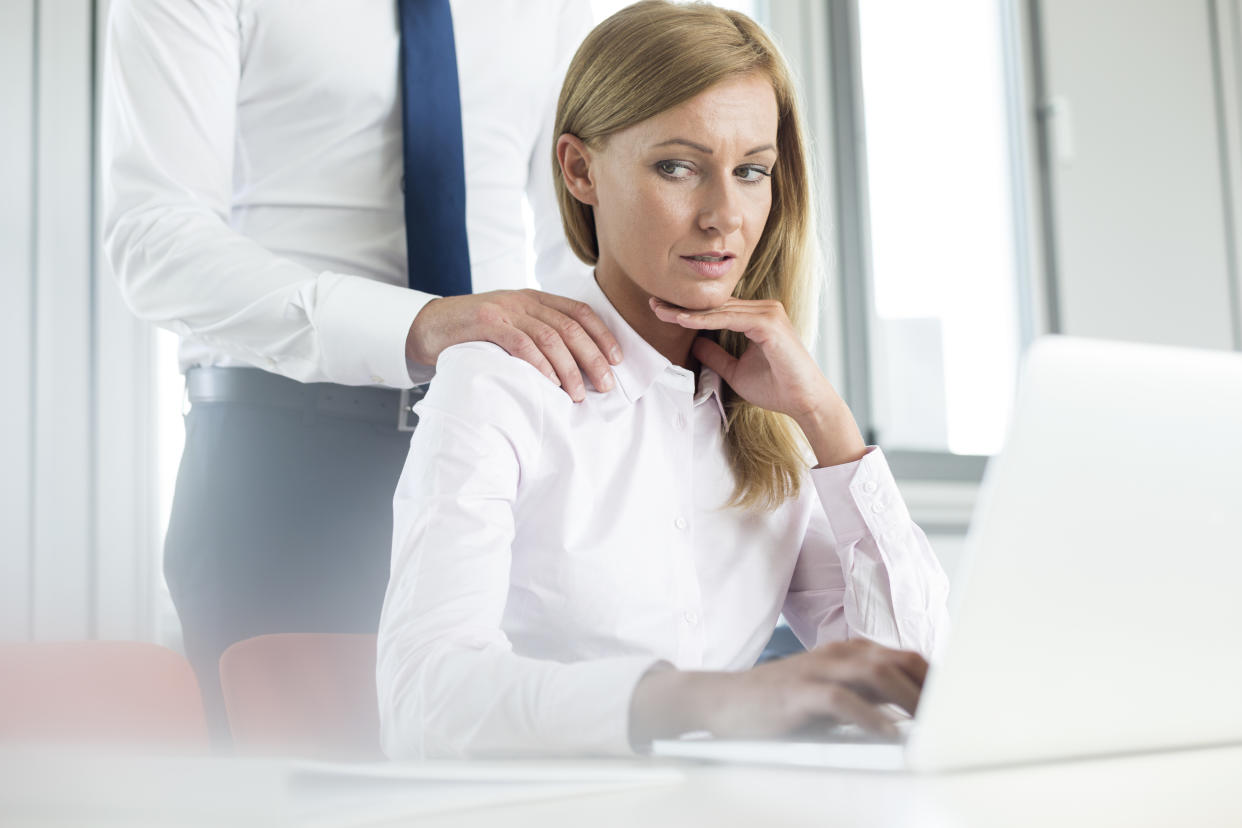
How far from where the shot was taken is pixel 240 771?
1.68 ft

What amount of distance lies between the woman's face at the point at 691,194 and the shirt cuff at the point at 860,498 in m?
0.21

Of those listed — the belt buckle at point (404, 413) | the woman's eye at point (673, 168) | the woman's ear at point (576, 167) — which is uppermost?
the woman's ear at point (576, 167)

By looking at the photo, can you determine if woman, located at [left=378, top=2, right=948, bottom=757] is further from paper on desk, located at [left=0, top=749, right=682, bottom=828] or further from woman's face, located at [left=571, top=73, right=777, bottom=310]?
paper on desk, located at [left=0, top=749, right=682, bottom=828]

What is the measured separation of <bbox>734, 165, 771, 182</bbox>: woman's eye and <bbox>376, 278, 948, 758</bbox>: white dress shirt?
191 millimetres

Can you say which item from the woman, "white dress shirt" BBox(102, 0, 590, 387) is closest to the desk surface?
the woman

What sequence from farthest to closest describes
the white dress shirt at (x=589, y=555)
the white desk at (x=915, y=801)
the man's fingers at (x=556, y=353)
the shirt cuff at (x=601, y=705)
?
the man's fingers at (x=556, y=353) → the white dress shirt at (x=589, y=555) → the shirt cuff at (x=601, y=705) → the white desk at (x=915, y=801)

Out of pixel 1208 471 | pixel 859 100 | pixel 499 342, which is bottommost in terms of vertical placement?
pixel 1208 471

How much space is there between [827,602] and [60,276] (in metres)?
1.35

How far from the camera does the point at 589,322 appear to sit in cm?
111

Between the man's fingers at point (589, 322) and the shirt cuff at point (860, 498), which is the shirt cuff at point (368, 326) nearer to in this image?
the man's fingers at point (589, 322)

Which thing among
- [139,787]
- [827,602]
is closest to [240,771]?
[139,787]

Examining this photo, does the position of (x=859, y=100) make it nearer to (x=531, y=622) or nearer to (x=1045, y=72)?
(x=1045, y=72)

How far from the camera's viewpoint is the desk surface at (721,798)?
40cm

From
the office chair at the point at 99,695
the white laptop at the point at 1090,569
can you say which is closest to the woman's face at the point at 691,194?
the office chair at the point at 99,695
